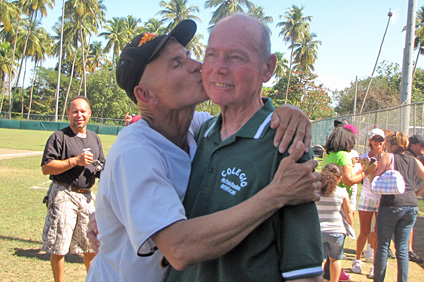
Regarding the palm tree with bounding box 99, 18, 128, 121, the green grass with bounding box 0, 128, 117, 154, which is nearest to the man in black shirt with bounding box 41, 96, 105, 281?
the green grass with bounding box 0, 128, 117, 154

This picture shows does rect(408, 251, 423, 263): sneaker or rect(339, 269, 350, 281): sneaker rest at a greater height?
rect(408, 251, 423, 263): sneaker

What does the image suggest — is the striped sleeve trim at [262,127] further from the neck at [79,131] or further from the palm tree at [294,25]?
the palm tree at [294,25]

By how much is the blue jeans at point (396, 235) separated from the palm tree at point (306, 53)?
49.6 m

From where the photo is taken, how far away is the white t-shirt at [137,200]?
5.05ft

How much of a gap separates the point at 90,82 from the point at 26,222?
5763cm

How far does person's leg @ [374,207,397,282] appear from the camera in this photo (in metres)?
5.42

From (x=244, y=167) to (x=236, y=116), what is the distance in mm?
389

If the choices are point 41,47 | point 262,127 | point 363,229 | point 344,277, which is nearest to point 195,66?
point 262,127

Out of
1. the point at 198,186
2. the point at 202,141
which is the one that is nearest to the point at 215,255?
the point at 198,186

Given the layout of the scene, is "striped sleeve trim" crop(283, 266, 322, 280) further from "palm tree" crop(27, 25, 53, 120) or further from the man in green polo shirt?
"palm tree" crop(27, 25, 53, 120)

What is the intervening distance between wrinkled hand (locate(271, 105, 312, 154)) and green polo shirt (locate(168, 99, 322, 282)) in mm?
35

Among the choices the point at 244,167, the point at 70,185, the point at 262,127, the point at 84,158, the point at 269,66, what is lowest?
the point at 70,185

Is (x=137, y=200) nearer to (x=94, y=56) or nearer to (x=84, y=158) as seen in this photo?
(x=84, y=158)

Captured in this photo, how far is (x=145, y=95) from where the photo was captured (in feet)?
6.89
